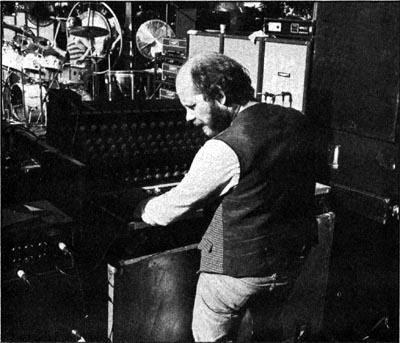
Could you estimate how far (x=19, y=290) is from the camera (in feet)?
7.94

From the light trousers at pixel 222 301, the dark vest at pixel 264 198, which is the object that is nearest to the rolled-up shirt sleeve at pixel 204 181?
the dark vest at pixel 264 198

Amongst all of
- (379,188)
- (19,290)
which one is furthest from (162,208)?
(379,188)

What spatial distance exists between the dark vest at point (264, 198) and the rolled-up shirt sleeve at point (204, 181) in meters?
0.03

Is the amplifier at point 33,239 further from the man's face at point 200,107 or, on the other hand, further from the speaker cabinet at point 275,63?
the speaker cabinet at point 275,63

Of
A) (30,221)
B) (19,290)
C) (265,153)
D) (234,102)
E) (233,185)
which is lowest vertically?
(19,290)

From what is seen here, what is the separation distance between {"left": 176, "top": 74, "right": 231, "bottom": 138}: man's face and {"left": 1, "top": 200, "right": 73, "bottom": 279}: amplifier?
79cm

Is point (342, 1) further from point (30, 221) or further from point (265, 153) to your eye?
point (30, 221)

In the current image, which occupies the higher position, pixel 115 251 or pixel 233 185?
pixel 233 185

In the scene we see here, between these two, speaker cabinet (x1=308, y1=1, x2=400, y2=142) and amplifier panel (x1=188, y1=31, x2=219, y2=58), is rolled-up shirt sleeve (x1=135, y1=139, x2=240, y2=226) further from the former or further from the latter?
amplifier panel (x1=188, y1=31, x2=219, y2=58)

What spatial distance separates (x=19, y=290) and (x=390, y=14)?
2.29 m

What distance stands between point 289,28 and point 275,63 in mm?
261

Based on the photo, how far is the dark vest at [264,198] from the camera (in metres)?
2.03

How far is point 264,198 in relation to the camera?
2.09m

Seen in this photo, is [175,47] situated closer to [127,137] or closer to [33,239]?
[127,137]
